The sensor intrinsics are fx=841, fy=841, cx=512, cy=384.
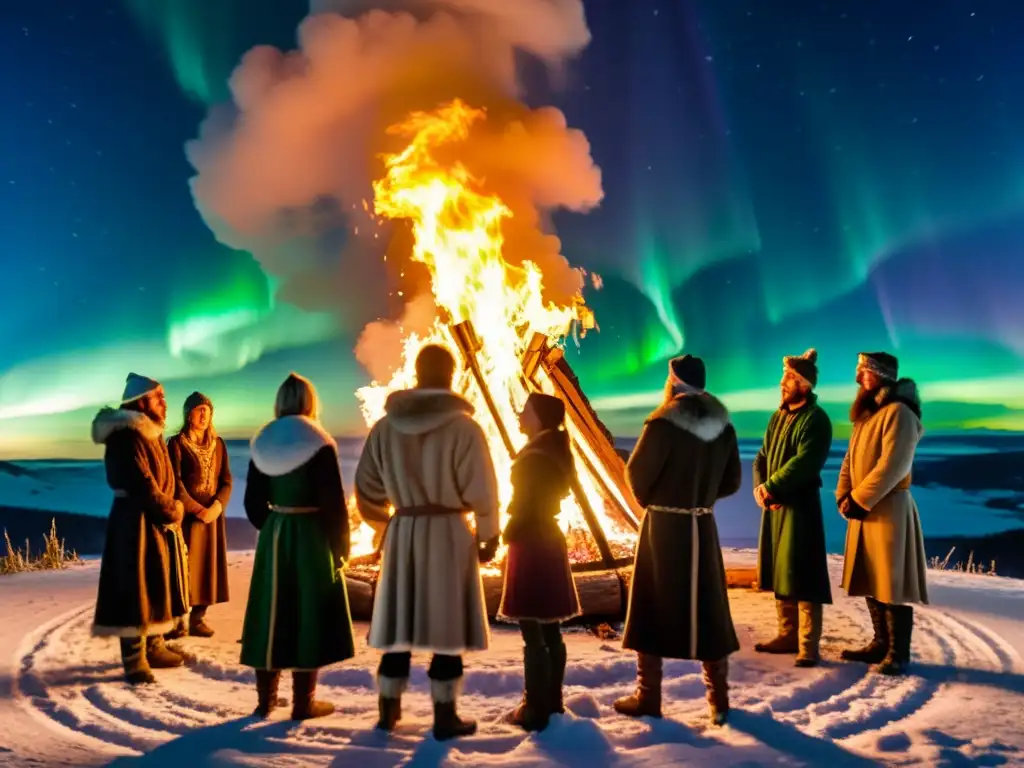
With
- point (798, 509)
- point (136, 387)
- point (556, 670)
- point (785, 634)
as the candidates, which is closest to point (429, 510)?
point (556, 670)

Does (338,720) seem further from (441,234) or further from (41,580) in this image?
(41,580)

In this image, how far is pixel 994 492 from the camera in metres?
29.6

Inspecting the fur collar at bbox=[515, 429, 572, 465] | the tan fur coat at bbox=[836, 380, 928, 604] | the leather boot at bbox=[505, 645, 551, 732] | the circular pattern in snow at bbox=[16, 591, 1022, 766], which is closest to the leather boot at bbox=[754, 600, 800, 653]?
the circular pattern in snow at bbox=[16, 591, 1022, 766]

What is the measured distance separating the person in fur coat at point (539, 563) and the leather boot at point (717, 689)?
869 mm

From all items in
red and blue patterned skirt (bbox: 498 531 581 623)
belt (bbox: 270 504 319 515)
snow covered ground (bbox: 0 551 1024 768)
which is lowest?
snow covered ground (bbox: 0 551 1024 768)

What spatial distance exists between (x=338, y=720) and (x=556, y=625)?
4.68 ft

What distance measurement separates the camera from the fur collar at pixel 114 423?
568cm

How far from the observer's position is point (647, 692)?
500cm

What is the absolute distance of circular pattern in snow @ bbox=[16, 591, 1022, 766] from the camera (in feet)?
14.6

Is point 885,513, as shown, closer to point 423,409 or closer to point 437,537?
point 437,537

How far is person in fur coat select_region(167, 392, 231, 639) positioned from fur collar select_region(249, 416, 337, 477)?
7.72ft

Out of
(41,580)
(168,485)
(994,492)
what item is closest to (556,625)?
(168,485)

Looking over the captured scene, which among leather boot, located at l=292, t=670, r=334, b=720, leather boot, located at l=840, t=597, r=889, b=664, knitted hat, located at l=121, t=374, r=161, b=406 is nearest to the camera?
leather boot, located at l=292, t=670, r=334, b=720

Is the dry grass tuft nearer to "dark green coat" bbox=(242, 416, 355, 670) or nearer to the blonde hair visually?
"dark green coat" bbox=(242, 416, 355, 670)
